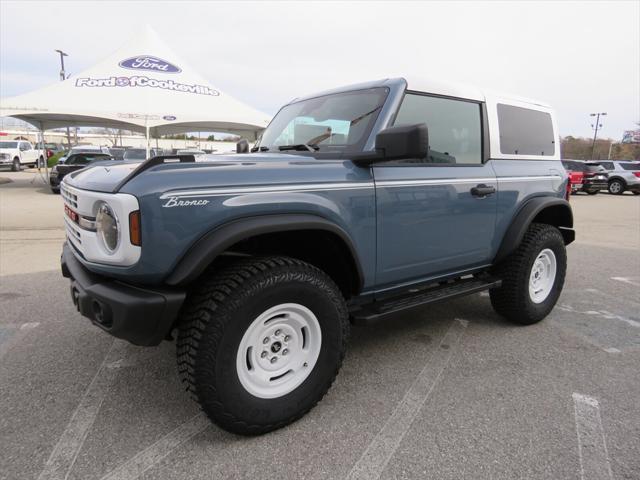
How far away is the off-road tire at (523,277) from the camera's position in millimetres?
3576

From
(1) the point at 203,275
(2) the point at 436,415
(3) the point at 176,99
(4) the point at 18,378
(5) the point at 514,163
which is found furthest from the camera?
(3) the point at 176,99

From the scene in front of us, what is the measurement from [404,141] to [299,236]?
2.58ft

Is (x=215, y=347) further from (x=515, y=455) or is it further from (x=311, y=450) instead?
(x=515, y=455)

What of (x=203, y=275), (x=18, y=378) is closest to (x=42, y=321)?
(x=18, y=378)

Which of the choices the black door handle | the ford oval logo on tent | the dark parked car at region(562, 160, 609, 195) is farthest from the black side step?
the dark parked car at region(562, 160, 609, 195)

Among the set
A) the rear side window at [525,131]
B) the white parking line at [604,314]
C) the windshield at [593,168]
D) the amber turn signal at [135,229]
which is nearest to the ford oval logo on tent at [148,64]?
the rear side window at [525,131]

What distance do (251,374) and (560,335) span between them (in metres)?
2.66

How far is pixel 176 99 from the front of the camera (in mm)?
16656

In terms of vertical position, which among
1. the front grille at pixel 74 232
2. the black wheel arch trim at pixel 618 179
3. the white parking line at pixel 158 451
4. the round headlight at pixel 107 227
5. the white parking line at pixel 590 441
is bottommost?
the white parking line at pixel 590 441

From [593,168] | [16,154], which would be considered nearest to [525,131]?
[593,168]

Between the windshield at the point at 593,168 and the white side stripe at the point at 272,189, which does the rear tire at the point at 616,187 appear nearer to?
the windshield at the point at 593,168

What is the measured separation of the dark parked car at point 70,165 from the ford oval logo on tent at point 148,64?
343 centimetres

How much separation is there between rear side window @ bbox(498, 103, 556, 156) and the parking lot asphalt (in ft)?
4.92

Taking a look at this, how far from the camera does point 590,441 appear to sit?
2250 mm
